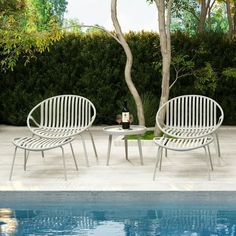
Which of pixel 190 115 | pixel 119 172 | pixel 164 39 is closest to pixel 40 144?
pixel 119 172

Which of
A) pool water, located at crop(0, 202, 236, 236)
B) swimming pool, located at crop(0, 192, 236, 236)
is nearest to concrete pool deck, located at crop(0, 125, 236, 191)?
swimming pool, located at crop(0, 192, 236, 236)

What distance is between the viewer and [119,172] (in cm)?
700

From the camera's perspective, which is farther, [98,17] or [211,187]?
[98,17]

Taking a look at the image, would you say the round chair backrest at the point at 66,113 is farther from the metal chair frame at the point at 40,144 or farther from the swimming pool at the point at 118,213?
the swimming pool at the point at 118,213

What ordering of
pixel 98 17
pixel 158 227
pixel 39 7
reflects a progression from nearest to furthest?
1. pixel 158 227
2. pixel 39 7
3. pixel 98 17

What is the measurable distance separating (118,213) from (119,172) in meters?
1.47

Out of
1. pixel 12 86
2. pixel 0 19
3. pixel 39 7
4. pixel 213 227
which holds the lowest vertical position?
pixel 213 227

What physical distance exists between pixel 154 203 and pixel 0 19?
21.2 ft

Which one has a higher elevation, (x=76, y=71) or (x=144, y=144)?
(x=76, y=71)

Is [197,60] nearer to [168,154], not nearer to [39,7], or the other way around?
[168,154]

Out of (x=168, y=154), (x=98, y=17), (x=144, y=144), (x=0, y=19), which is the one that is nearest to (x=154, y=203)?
(x=168, y=154)

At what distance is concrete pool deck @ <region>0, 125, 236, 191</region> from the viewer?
6032mm

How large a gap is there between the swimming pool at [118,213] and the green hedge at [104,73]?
629 cm

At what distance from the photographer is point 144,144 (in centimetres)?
935
